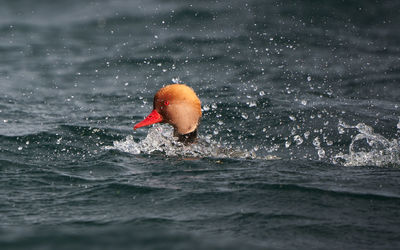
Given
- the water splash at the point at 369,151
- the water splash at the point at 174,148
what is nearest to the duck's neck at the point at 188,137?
the water splash at the point at 174,148

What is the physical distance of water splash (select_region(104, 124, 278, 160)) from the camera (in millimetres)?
6234

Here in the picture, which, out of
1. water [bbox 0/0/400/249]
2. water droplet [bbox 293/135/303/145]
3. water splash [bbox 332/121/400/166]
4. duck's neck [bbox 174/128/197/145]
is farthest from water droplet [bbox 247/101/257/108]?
duck's neck [bbox 174/128/197/145]

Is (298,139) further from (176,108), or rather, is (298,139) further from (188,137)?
(176,108)

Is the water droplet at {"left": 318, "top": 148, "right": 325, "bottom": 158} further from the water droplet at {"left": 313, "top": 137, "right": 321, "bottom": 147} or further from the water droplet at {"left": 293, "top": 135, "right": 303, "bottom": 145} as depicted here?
the water droplet at {"left": 293, "top": 135, "right": 303, "bottom": 145}

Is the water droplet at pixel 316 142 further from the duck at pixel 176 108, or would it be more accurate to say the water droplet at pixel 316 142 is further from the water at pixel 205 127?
the duck at pixel 176 108

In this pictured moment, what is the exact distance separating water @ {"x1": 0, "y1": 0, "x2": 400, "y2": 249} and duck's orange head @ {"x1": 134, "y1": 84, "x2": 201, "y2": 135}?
0.28 meters

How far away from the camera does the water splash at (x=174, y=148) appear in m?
6.23

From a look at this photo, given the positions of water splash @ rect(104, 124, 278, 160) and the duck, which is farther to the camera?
the duck

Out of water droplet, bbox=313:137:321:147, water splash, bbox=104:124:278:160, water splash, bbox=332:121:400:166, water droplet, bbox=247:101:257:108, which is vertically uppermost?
water droplet, bbox=247:101:257:108

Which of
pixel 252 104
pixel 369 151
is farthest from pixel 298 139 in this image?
pixel 252 104

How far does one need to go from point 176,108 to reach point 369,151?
231 centimetres

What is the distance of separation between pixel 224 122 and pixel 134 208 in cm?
388

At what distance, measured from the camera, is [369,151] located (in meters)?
6.71

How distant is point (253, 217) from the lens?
13.8 feet
